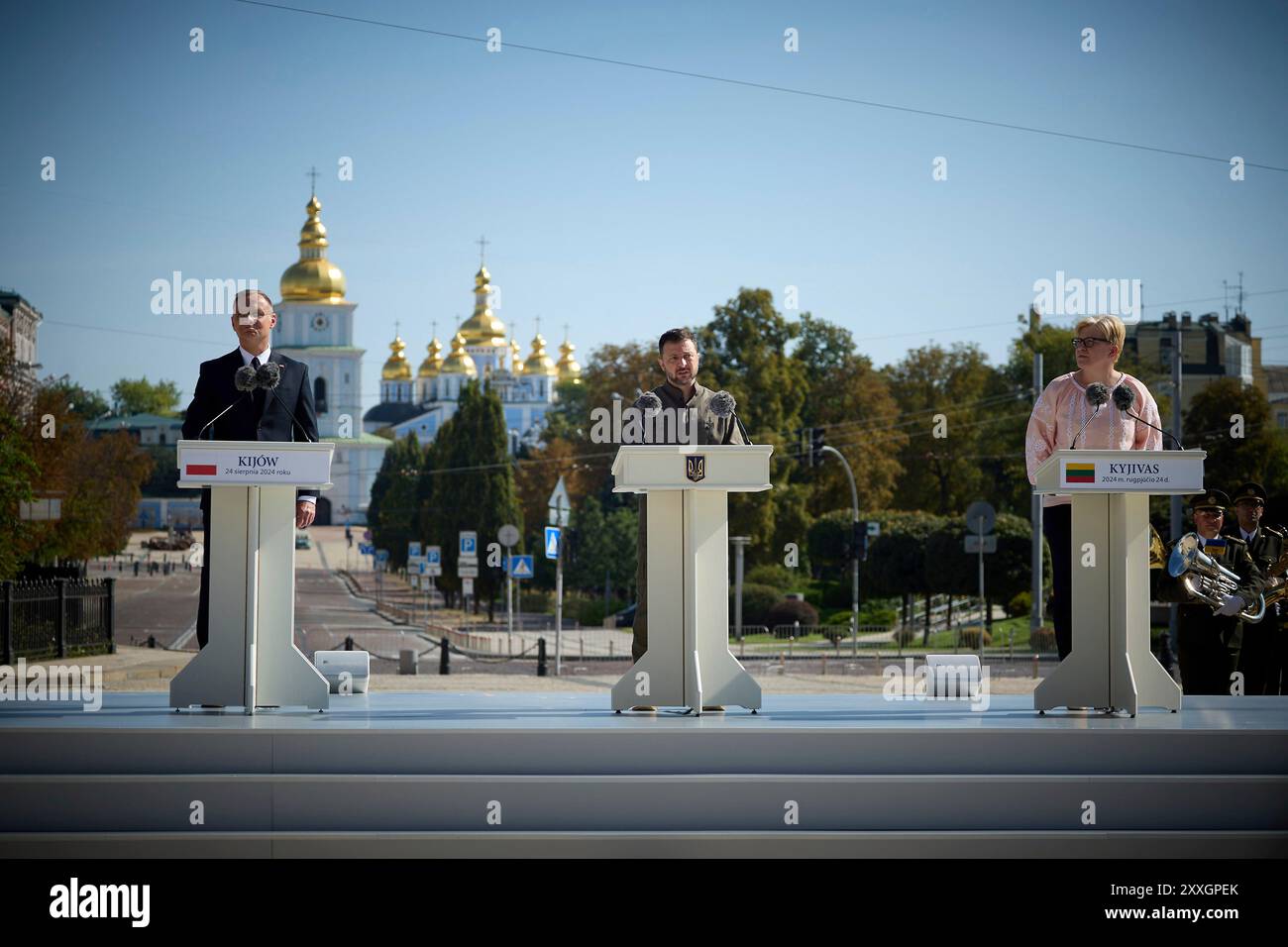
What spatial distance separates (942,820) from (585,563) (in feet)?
178

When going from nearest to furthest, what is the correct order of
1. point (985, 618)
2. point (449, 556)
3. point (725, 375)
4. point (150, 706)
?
1. point (150, 706)
2. point (985, 618)
3. point (725, 375)
4. point (449, 556)

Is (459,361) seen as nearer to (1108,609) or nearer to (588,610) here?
(588,610)

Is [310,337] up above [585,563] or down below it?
above

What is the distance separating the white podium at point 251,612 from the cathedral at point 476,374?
14610 centimetres

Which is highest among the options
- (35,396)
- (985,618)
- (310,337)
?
(310,337)

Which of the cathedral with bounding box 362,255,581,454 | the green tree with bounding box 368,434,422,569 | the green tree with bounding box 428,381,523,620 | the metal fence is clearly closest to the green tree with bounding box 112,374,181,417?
the cathedral with bounding box 362,255,581,454

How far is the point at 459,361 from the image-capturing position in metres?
169

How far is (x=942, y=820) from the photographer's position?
23.5 ft

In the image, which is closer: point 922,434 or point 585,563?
point 585,563

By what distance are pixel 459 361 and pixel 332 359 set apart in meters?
14.7

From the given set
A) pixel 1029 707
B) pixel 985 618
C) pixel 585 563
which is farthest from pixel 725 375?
pixel 1029 707

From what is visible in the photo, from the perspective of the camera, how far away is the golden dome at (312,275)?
144875 millimetres

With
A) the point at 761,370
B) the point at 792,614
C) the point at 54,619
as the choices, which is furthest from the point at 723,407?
the point at 761,370
